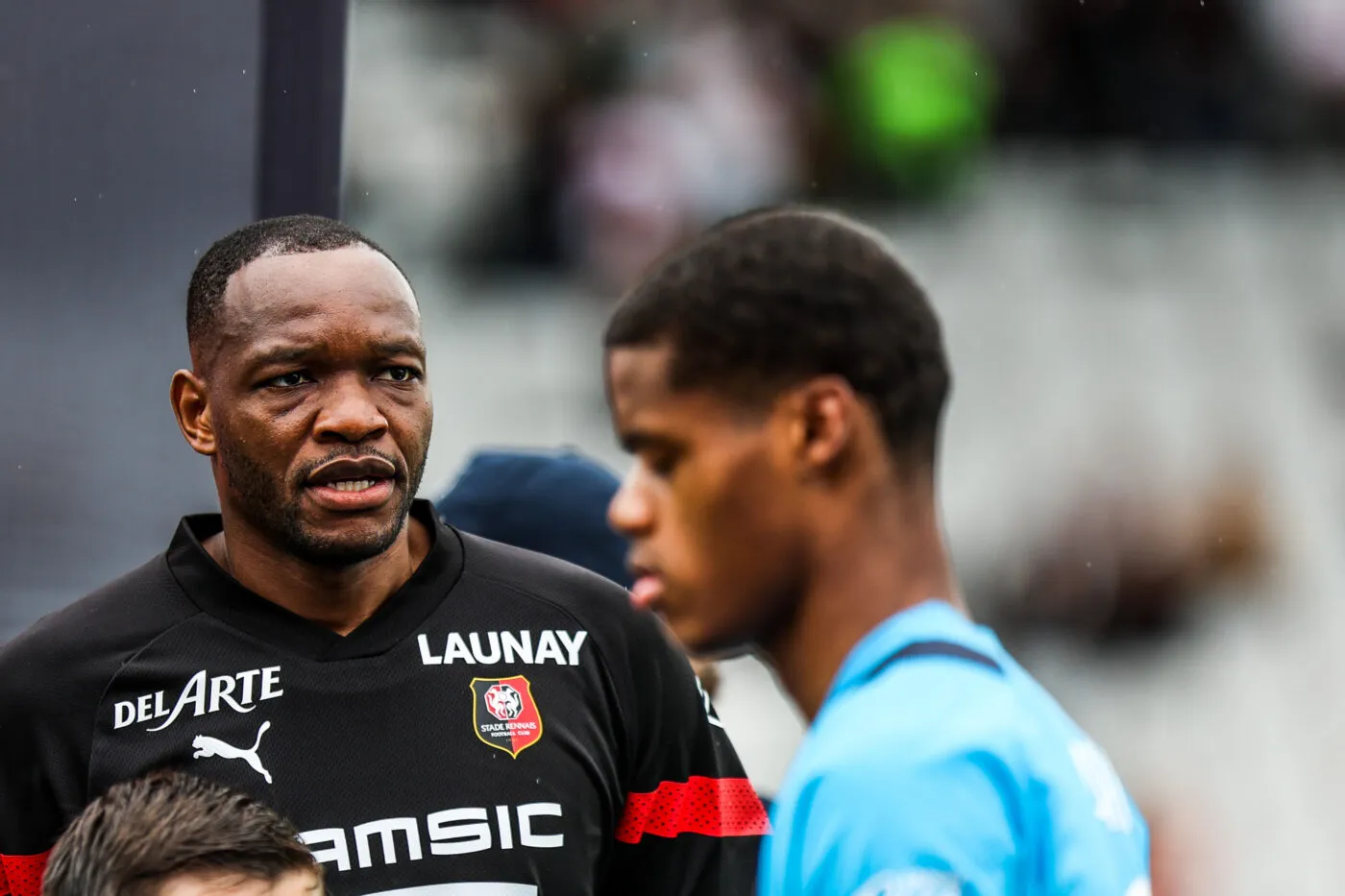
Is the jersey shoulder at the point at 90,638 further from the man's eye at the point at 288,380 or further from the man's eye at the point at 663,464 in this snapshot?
the man's eye at the point at 663,464

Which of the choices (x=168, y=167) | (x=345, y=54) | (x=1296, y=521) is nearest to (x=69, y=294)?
(x=168, y=167)

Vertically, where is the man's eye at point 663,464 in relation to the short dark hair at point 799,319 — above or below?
below

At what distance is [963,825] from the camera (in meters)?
1.33

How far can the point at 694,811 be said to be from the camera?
2514mm

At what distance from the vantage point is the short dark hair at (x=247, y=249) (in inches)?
95.5

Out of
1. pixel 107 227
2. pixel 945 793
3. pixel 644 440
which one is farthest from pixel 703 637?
pixel 107 227

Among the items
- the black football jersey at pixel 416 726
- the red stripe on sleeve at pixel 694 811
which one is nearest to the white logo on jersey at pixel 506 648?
the black football jersey at pixel 416 726

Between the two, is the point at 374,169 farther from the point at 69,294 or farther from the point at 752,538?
the point at 752,538

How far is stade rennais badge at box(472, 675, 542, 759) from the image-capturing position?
2381 millimetres

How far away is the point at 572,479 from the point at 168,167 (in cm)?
80

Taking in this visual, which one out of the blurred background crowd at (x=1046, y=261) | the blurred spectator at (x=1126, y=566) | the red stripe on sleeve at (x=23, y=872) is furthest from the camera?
the blurred background crowd at (x=1046, y=261)

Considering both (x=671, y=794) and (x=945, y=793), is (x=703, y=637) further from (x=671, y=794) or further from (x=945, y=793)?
(x=671, y=794)

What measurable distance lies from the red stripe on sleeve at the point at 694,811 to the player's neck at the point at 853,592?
0.96 meters

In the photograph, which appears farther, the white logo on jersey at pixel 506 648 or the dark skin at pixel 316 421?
the white logo on jersey at pixel 506 648
